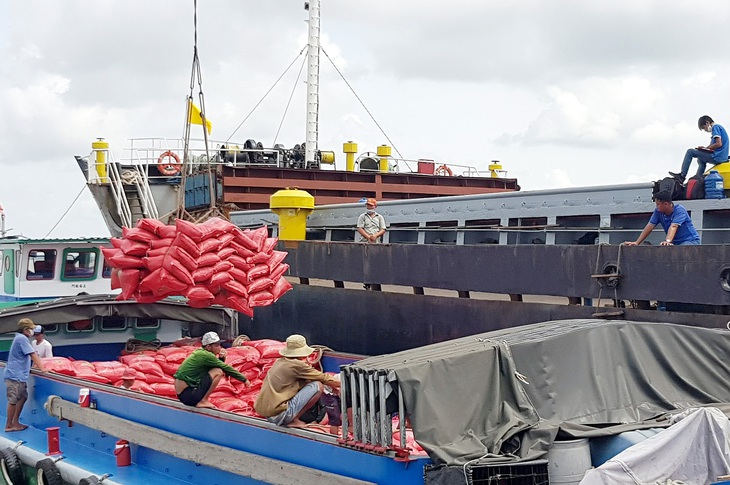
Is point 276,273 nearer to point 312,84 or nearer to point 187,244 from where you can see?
point 187,244

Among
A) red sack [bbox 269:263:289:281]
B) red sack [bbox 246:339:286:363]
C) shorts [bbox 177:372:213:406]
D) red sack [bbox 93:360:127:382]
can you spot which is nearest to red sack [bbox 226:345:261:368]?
red sack [bbox 246:339:286:363]

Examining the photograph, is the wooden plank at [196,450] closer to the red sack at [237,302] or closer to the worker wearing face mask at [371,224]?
the red sack at [237,302]

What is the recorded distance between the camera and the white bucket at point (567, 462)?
5.89m

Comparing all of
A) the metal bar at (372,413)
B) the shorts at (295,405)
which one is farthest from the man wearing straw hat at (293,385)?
the metal bar at (372,413)

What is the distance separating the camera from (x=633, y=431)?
6121 mm

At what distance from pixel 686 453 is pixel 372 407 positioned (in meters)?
1.99

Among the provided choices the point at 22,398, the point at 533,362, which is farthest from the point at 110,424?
the point at 533,362

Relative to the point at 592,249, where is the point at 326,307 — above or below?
below

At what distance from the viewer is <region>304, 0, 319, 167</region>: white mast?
68.7 ft

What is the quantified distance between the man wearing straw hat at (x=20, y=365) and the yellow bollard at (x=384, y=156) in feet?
44.6

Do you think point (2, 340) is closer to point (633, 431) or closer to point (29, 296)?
point (29, 296)

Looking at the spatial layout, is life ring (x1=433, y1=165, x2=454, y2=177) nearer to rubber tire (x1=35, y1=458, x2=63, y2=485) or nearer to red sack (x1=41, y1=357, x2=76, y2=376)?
red sack (x1=41, y1=357, x2=76, y2=376)

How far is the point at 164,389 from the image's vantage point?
408 inches

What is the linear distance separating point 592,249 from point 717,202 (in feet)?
5.44
